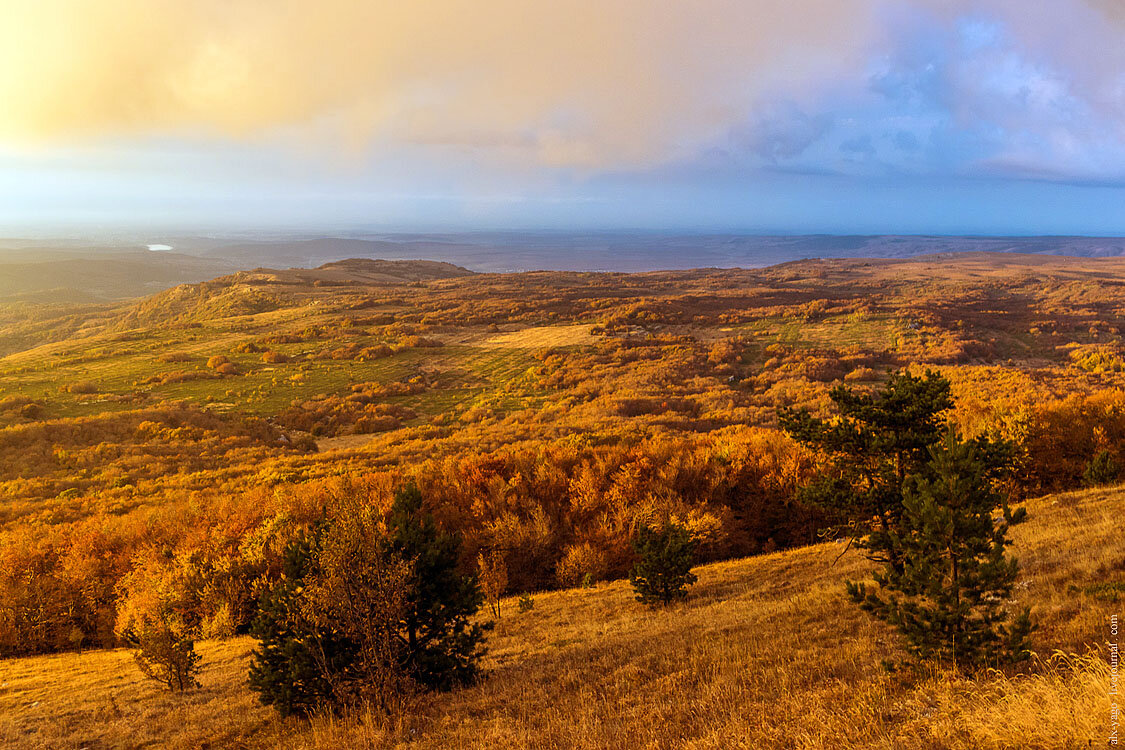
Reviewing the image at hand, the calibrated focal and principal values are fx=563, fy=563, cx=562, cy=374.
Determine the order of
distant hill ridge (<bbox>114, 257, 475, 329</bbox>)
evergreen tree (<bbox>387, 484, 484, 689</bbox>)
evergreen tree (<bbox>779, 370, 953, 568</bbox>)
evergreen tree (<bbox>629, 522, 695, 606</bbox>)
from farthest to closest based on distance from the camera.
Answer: distant hill ridge (<bbox>114, 257, 475, 329</bbox>)
evergreen tree (<bbox>629, 522, 695, 606</bbox>)
evergreen tree (<bbox>779, 370, 953, 568</bbox>)
evergreen tree (<bbox>387, 484, 484, 689</bbox>)

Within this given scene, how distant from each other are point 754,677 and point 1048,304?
14432 cm

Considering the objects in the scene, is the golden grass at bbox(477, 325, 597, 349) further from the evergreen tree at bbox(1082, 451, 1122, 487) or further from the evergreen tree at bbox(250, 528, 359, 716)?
the evergreen tree at bbox(250, 528, 359, 716)

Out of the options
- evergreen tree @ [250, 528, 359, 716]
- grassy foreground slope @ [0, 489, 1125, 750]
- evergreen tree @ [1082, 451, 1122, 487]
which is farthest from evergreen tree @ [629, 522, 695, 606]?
evergreen tree @ [1082, 451, 1122, 487]

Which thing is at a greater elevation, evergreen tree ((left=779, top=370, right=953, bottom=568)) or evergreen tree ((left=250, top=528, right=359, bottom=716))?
evergreen tree ((left=779, top=370, right=953, bottom=568))

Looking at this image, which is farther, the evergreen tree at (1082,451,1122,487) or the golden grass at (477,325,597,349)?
the golden grass at (477,325,597,349)

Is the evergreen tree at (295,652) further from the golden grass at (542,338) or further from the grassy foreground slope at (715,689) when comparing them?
the golden grass at (542,338)

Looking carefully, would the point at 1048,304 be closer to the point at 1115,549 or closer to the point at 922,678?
the point at 1115,549

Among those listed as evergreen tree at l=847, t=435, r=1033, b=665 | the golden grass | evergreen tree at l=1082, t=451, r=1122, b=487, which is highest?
evergreen tree at l=847, t=435, r=1033, b=665

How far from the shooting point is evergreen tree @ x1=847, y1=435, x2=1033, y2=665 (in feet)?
25.5

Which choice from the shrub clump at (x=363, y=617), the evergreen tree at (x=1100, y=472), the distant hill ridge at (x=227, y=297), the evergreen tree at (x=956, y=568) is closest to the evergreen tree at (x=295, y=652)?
the shrub clump at (x=363, y=617)

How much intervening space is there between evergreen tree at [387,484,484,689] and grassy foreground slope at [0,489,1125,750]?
652 millimetres

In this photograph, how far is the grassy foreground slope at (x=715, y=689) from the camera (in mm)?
7039

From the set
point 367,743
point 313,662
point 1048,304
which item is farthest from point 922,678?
point 1048,304

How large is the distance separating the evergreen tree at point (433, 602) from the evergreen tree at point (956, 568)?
8.31 m
